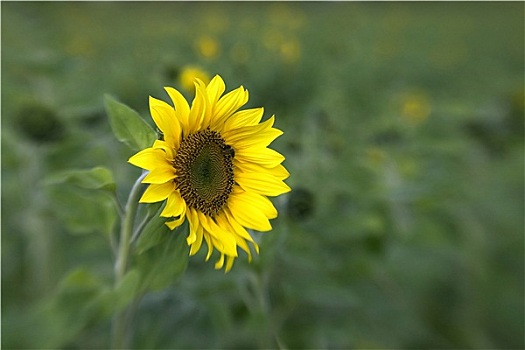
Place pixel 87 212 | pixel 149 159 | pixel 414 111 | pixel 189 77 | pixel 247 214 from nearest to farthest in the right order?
1. pixel 149 159
2. pixel 247 214
3. pixel 87 212
4. pixel 189 77
5. pixel 414 111

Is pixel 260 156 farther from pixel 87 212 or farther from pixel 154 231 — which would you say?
pixel 87 212

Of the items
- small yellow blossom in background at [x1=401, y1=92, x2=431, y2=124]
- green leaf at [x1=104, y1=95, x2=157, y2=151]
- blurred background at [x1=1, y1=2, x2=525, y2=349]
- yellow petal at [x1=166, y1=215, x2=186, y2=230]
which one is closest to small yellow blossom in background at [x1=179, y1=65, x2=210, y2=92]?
blurred background at [x1=1, y1=2, x2=525, y2=349]

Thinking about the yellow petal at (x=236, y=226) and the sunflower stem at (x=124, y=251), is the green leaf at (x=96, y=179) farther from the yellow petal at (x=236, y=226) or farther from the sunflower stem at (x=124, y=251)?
the yellow petal at (x=236, y=226)

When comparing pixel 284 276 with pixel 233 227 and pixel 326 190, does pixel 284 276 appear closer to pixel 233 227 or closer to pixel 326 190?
pixel 326 190

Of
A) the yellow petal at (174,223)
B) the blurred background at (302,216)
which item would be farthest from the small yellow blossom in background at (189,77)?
the yellow petal at (174,223)

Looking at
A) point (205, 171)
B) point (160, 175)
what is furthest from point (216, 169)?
point (160, 175)

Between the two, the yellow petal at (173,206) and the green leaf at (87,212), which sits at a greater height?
the yellow petal at (173,206)
